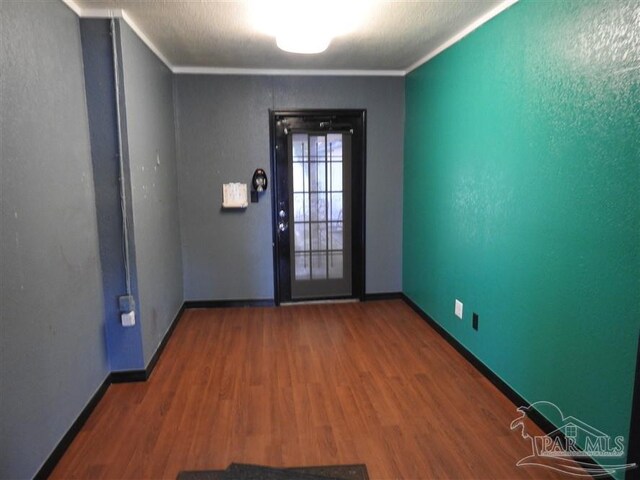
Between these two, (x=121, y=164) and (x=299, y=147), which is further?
(x=299, y=147)

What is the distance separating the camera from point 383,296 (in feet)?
15.2

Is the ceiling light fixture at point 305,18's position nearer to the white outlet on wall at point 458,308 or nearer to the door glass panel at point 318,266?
the white outlet on wall at point 458,308

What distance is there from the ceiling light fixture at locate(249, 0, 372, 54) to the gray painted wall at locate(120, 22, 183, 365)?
2.90 ft

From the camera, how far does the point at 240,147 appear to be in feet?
13.9

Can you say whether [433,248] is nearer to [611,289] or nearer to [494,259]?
[494,259]

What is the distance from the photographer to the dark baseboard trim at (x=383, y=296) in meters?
4.61

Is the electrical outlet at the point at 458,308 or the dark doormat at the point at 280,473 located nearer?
the dark doormat at the point at 280,473

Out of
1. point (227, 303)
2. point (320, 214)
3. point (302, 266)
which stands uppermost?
point (320, 214)

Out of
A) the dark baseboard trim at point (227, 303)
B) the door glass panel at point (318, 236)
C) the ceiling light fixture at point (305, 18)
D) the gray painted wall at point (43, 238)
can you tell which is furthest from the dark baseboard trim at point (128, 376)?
the ceiling light fixture at point (305, 18)

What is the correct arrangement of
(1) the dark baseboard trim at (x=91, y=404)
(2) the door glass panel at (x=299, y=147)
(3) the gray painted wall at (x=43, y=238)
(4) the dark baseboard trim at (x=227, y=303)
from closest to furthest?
1. (3) the gray painted wall at (x=43, y=238)
2. (1) the dark baseboard trim at (x=91, y=404)
3. (2) the door glass panel at (x=299, y=147)
4. (4) the dark baseboard trim at (x=227, y=303)

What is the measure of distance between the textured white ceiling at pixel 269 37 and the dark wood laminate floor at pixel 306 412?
235cm

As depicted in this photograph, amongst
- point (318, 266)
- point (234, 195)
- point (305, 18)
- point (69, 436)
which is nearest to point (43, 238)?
point (69, 436)

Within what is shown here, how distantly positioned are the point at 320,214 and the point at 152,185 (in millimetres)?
1769

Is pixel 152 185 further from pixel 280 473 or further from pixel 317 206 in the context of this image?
pixel 280 473
